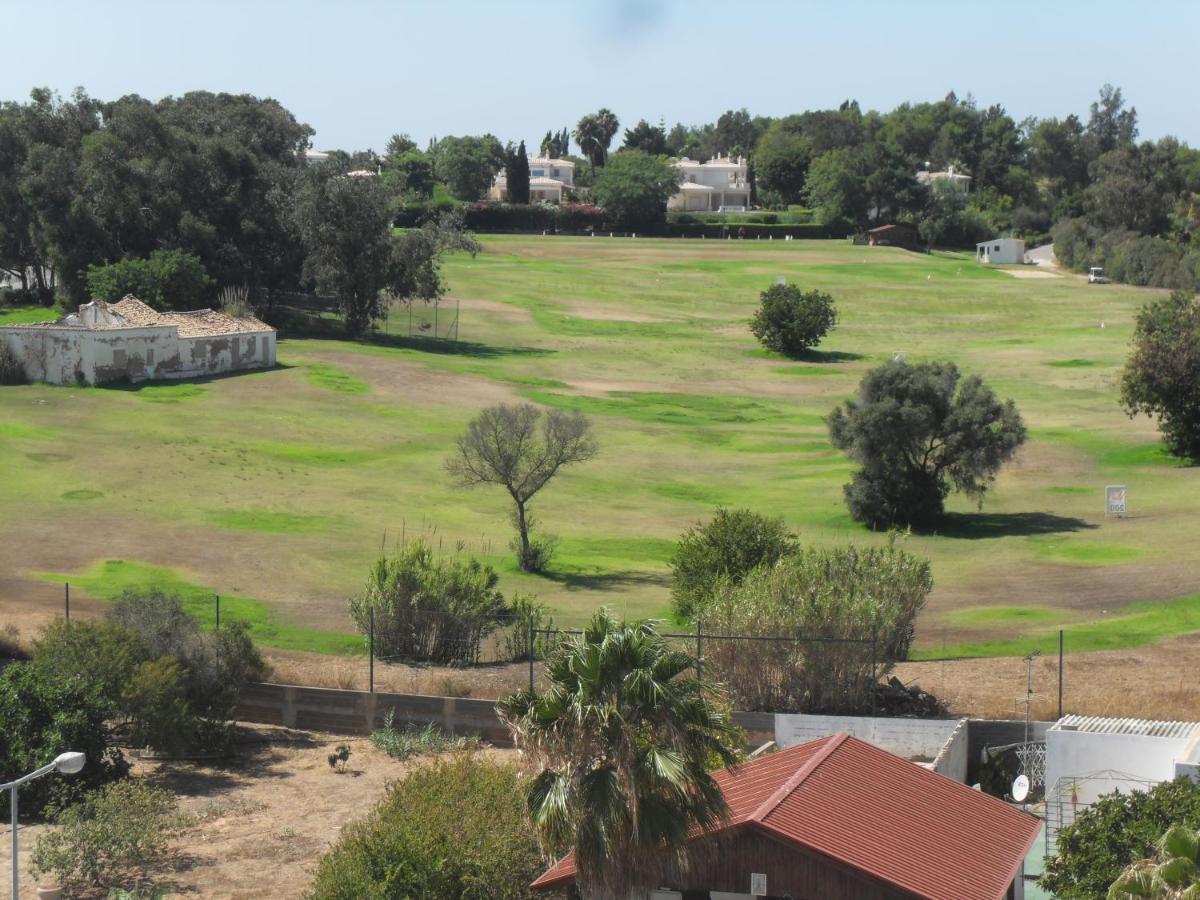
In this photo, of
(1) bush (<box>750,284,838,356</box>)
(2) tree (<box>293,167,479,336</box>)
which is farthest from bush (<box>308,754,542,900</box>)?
(1) bush (<box>750,284,838,356</box>)

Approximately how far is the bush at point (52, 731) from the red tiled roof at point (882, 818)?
11026 millimetres

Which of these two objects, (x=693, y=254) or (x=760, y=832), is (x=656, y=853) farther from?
(x=693, y=254)

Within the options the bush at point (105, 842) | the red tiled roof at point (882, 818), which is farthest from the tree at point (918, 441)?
the bush at point (105, 842)

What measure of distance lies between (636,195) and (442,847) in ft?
492

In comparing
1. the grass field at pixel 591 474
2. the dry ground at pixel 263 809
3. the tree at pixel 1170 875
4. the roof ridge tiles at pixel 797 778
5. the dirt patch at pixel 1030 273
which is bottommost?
the dry ground at pixel 263 809

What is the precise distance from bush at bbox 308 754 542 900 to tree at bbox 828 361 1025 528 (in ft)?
104

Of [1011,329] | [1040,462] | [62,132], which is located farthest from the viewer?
[1011,329]

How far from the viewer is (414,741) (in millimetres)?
31781

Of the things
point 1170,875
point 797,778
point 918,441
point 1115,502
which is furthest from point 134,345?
point 1170,875

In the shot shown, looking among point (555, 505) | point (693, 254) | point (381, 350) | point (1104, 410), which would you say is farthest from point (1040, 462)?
point (693, 254)

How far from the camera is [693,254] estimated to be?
5787 inches

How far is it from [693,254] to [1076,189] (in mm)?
67418

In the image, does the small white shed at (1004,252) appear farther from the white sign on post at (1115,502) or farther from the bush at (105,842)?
the bush at (105,842)

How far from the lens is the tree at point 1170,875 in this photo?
55.1 feet
